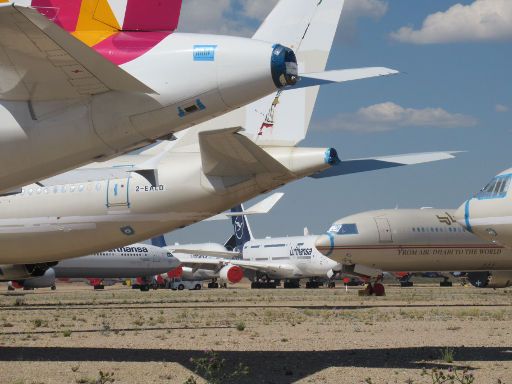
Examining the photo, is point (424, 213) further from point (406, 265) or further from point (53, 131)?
point (53, 131)

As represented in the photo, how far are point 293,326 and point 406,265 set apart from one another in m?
22.2

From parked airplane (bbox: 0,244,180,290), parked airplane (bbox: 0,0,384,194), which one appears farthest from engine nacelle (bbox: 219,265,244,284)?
parked airplane (bbox: 0,0,384,194)

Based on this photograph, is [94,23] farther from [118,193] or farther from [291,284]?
[291,284]

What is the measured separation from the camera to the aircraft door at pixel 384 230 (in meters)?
45.4

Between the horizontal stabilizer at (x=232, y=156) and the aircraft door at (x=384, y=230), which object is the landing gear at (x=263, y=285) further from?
the horizontal stabilizer at (x=232, y=156)

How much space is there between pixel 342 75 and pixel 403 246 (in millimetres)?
33080

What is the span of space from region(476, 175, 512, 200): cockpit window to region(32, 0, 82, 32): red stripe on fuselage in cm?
1325

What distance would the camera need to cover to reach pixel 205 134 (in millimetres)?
17094

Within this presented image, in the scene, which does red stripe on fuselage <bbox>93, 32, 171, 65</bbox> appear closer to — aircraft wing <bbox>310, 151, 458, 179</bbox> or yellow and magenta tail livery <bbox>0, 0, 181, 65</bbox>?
yellow and magenta tail livery <bbox>0, 0, 181, 65</bbox>

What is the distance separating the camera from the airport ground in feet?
43.7

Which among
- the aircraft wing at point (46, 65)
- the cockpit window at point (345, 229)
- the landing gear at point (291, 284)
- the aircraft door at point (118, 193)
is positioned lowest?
the landing gear at point (291, 284)

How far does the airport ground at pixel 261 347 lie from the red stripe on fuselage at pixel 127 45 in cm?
464

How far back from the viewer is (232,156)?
58.5 ft

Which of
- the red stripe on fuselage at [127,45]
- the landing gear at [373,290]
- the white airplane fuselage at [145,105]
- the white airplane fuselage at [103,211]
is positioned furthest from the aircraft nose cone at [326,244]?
the red stripe on fuselage at [127,45]
